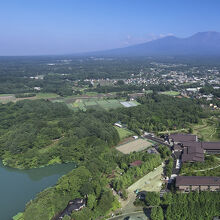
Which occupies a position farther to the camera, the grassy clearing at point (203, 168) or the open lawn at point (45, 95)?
the open lawn at point (45, 95)

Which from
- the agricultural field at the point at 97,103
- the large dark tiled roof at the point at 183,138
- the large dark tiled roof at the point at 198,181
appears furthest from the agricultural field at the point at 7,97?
the large dark tiled roof at the point at 198,181

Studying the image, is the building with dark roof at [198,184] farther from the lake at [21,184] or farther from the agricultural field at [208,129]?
the agricultural field at [208,129]

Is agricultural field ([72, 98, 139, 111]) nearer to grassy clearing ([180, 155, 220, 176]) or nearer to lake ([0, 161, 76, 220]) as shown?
lake ([0, 161, 76, 220])

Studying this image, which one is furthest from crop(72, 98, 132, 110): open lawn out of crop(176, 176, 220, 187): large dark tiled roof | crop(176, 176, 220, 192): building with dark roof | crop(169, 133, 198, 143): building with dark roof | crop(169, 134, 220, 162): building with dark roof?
crop(176, 176, 220, 192): building with dark roof

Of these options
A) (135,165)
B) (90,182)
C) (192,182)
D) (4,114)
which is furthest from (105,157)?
(4,114)

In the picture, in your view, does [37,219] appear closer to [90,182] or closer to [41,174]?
[90,182]

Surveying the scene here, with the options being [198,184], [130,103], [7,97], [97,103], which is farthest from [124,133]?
[7,97]
